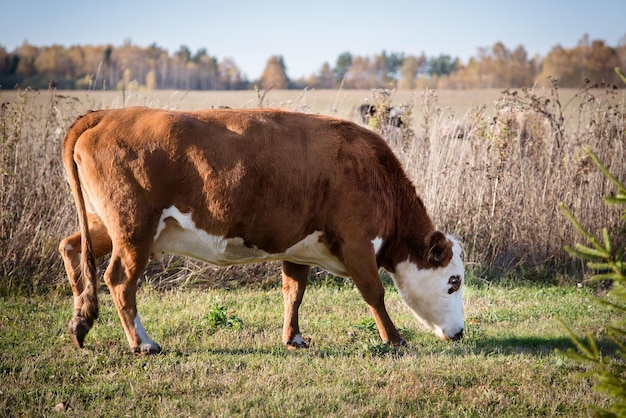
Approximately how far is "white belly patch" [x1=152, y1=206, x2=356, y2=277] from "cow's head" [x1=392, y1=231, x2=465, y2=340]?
0.65m

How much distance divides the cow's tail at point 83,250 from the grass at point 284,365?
294mm

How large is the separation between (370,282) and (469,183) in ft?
12.4

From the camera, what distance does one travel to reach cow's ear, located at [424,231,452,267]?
5.80 metres

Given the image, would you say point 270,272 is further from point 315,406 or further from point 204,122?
point 315,406

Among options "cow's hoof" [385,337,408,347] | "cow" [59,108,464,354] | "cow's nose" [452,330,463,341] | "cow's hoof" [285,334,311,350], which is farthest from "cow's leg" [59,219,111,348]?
"cow's nose" [452,330,463,341]

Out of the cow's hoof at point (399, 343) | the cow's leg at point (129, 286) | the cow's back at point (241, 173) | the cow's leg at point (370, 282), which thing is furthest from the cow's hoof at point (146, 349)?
the cow's hoof at point (399, 343)

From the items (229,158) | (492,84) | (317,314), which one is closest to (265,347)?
(317,314)

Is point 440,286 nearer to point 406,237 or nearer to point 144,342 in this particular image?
point 406,237

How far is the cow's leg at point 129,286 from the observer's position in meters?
5.21

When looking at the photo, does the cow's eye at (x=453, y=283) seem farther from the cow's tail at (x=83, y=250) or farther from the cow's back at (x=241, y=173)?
the cow's tail at (x=83, y=250)

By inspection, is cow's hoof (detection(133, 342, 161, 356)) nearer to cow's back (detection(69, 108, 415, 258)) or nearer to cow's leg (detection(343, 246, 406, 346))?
cow's back (detection(69, 108, 415, 258))

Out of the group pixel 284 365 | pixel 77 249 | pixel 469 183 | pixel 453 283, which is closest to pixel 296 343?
pixel 284 365

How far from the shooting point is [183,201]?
5195mm

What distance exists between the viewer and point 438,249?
5.88m
